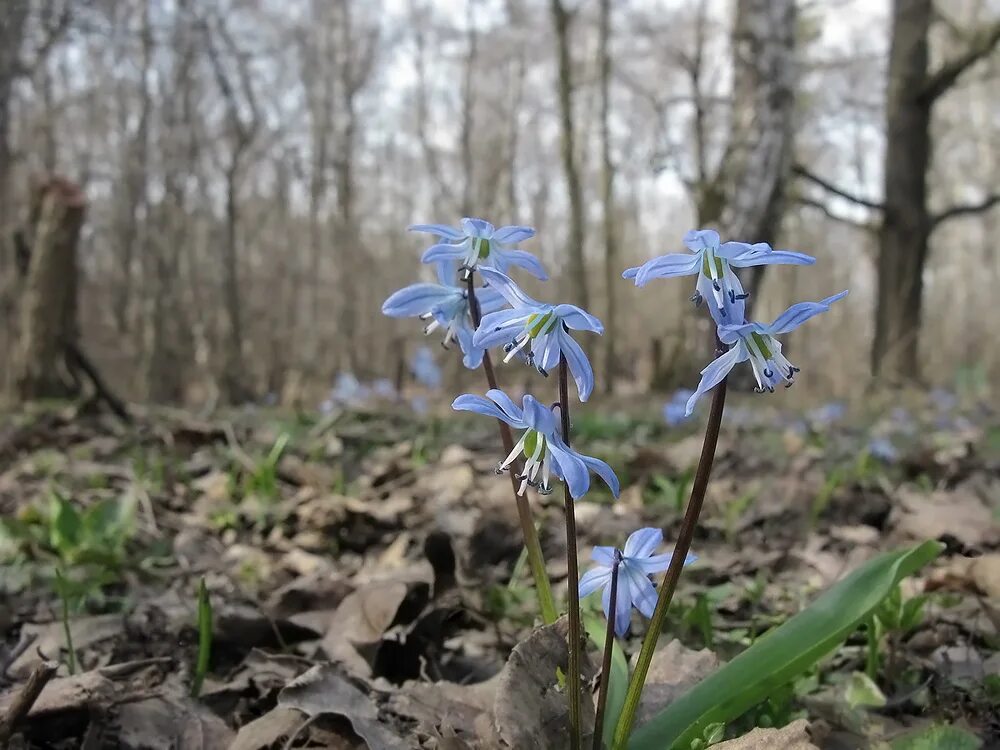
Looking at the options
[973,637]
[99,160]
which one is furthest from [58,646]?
[99,160]

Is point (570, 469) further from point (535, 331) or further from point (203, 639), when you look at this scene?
point (203, 639)

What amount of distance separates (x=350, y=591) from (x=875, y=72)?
21972mm

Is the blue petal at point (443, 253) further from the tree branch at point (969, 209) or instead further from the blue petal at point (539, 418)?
the tree branch at point (969, 209)

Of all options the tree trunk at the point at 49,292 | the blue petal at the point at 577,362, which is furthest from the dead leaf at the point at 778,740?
the tree trunk at the point at 49,292

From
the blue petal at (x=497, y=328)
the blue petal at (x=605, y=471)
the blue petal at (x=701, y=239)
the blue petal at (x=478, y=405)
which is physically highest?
the blue petal at (x=701, y=239)

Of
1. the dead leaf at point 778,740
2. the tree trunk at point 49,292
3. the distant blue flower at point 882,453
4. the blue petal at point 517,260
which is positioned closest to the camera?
the dead leaf at point 778,740

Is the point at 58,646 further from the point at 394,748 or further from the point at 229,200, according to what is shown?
the point at 229,200

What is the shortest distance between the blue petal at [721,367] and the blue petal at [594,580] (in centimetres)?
38

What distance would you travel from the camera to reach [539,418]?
1014 millimetres

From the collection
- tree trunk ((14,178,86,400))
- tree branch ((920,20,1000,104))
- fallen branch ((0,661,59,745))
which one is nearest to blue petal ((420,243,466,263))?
fallen branch ((0,661,59,745))

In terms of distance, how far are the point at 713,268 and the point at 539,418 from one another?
0.90 ft

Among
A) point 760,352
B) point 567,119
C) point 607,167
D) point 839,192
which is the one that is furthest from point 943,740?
point 607,167

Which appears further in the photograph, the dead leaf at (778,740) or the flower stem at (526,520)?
the flower stem at (526,520)

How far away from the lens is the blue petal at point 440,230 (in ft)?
3.86
